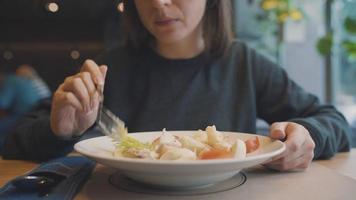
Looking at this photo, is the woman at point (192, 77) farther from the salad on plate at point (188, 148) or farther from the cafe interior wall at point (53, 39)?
the cafe interior wall at point (53, 39)

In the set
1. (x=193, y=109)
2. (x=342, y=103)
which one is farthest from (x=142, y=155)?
(x=342, y=103)

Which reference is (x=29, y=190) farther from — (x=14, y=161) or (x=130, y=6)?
(x=130, y=6)

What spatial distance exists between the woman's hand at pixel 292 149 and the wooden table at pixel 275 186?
0.04 feet

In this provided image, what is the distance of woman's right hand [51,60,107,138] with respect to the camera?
667mm

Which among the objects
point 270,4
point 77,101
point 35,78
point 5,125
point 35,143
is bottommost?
point 5,125

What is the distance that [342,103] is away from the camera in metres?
2.74

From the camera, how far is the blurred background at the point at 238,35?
268cm

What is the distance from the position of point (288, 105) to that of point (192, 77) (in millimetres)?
281

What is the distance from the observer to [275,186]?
1.88ft

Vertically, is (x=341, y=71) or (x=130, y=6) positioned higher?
(x=130, y=6)

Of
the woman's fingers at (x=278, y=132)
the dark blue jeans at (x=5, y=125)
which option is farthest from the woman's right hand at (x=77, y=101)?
the dark blue jeans at (x=5, y=125)

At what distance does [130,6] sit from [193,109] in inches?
15.4

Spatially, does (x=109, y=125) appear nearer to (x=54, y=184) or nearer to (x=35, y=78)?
(x=54, y=184)

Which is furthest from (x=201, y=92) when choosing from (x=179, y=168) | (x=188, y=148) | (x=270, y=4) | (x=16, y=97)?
(x=16, y=97)
